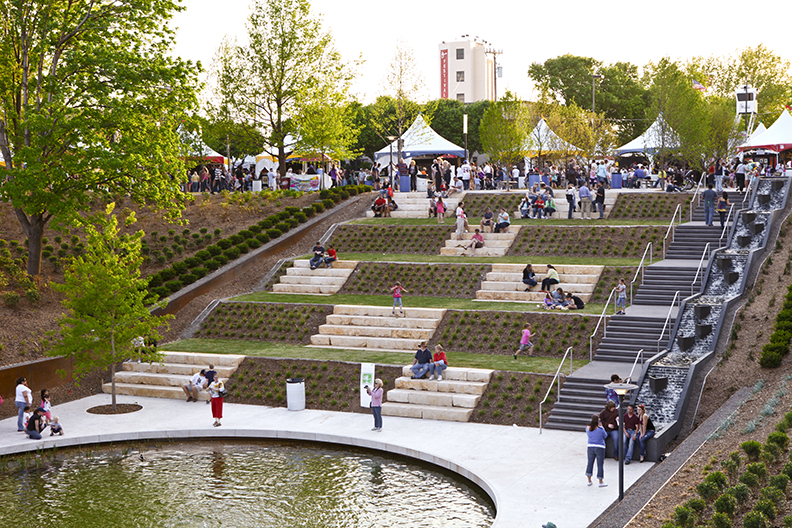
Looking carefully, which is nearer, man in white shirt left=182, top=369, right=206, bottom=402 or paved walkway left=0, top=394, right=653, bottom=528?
paved walkway left=0, top=394, right=653, bottom=528

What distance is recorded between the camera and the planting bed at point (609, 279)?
25.8 m

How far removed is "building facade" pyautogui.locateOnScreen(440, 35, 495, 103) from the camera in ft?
348

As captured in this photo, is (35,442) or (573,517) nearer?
(573,517)

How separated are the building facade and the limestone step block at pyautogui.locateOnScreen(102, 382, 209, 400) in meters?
86.7

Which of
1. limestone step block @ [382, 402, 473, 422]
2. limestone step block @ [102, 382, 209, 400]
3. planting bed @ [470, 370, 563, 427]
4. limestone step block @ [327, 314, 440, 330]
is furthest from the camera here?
limestone step block @ [327, 314, 440, 330]

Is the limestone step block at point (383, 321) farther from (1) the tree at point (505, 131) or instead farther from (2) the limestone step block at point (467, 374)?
(1) the tree at point (505, 131)

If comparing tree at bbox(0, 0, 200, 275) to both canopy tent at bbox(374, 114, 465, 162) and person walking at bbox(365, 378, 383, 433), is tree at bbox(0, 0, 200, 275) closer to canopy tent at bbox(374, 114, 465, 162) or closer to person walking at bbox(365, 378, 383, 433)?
person walking at bbox(365, 378, 383, 433)

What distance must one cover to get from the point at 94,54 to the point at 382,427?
15.2 m

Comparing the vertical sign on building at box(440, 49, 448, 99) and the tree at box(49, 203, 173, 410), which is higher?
the vertical sign on building at box(440, 49, 448, 99)

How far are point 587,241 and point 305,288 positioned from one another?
11035mm

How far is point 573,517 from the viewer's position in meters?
13.3

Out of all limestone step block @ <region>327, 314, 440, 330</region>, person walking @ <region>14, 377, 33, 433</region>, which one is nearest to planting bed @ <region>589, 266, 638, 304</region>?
limestone step block @ <region>327, 314, 440, 330</region>

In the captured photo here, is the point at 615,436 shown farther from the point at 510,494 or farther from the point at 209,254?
the point at 209,254

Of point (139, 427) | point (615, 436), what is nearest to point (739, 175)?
point (615, 436)
